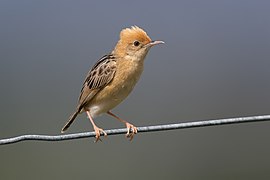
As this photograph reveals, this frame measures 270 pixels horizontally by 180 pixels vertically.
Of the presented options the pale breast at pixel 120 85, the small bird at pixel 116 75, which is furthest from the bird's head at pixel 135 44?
the pale breast at pixel 120 85

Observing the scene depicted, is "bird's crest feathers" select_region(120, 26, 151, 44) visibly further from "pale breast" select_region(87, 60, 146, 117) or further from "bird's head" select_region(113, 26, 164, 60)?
"pale breast" select_region(87, 60, 146, 117)

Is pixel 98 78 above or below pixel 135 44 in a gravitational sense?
below

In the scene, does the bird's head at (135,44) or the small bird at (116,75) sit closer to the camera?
the small bird at (116,75)

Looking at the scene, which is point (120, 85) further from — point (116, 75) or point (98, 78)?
point (98, 78)

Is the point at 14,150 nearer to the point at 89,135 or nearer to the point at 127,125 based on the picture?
the point at 127,125

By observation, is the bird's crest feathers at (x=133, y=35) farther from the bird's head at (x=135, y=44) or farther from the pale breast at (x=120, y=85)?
the pale breast at (x=120, y=85)

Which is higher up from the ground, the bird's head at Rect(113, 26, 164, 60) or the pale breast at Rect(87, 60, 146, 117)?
the bird's head at Rect(113, 26, 164, 60)

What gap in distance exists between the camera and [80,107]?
6914 millimetres

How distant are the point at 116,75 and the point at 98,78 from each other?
0.59ft

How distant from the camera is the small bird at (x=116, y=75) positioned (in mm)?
6566

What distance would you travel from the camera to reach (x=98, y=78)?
6629 mm

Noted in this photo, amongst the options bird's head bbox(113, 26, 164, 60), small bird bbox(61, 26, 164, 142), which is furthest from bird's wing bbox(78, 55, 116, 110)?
bird's head bbox(113, 26, 164, 60)

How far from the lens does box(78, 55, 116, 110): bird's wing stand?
6.60 metres

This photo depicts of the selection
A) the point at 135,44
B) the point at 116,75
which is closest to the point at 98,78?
the point at 116,75
